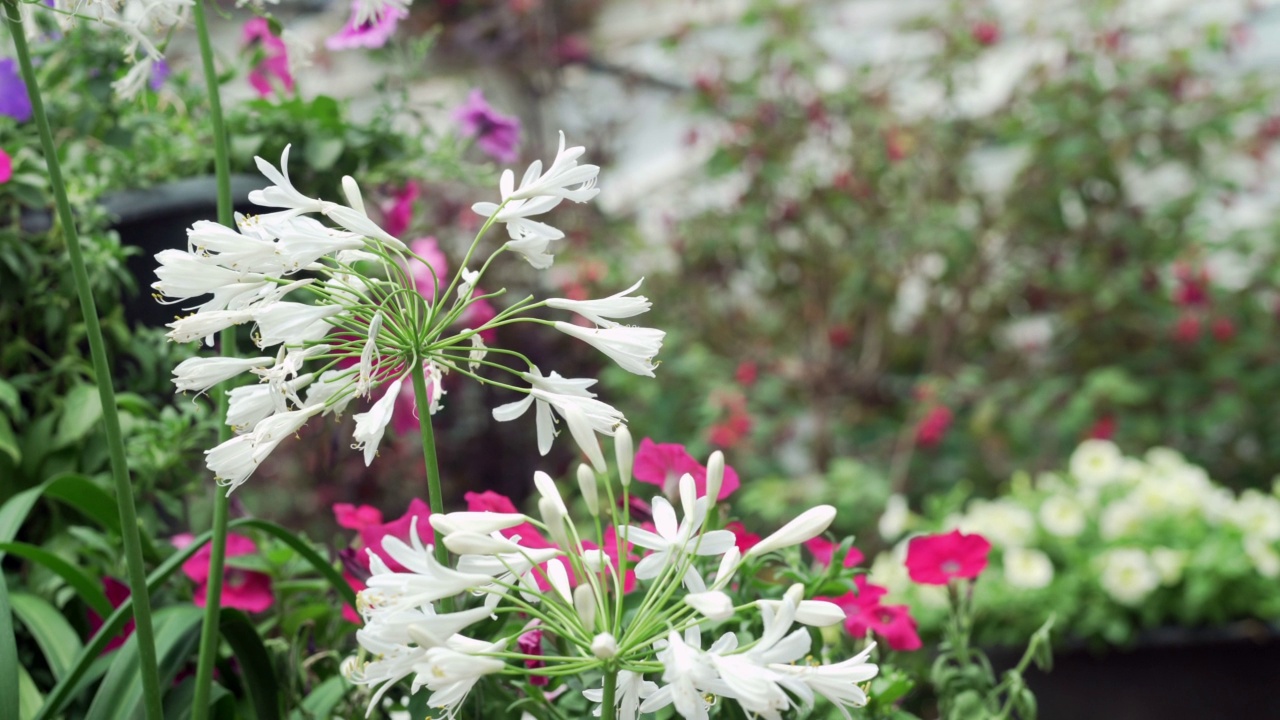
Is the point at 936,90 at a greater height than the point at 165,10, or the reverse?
the point at 936,90

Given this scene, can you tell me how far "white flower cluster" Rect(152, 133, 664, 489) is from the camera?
22.1 inches

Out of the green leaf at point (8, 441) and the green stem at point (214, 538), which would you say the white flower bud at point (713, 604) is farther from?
the green leaf at point (8, 441)

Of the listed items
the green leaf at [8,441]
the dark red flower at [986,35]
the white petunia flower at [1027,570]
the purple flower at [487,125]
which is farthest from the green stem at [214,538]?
the dark red flower at [986,35]

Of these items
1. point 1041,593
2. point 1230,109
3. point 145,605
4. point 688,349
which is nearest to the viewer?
point 145,605

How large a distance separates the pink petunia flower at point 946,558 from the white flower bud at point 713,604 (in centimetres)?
44

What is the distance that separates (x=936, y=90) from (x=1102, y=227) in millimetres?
751

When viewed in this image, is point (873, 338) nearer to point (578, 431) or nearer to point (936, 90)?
point (936, 90)

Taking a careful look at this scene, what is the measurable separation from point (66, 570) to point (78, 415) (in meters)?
0.32

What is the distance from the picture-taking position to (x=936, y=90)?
3906 mm

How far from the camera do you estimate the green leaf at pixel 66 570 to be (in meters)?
0.80

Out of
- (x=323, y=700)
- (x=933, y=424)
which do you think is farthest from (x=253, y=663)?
(x=933, y=424)

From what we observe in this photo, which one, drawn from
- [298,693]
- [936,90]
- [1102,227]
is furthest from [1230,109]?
[298,693]

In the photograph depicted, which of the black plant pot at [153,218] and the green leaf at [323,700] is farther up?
the black plant pot at [153,218]

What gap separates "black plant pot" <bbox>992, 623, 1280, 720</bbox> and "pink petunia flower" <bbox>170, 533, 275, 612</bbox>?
1706 millimetres
